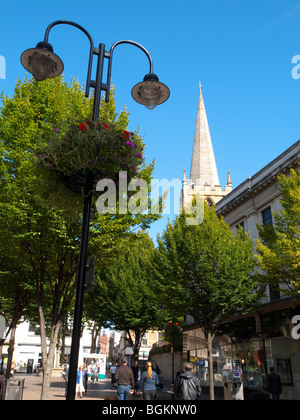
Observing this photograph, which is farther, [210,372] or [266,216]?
[266,216]

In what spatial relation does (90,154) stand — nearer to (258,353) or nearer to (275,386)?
(275,386)

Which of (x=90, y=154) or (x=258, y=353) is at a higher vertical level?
(x=90, y=154)

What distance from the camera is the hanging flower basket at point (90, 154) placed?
6.27 meters

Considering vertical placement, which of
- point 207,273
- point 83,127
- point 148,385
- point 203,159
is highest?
point 203,159

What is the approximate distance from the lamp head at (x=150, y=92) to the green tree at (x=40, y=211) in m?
4.18

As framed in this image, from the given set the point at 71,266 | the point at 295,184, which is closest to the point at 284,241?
the point at 295,184

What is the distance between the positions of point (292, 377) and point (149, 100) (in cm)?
1733

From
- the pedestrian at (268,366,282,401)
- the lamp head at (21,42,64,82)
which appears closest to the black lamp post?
the lamp head at (21,42,64,82)

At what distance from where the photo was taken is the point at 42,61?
6945 millimetres

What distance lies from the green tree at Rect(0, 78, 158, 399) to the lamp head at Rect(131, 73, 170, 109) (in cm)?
418

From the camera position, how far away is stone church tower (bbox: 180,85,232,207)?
5131cm

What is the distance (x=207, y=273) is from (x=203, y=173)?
3892cm

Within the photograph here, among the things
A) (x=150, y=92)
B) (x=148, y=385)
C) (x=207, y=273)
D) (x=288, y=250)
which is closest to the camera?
(x=150, y=92)

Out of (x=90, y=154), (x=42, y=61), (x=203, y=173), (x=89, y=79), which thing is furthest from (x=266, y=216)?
(x=203, y=173)
